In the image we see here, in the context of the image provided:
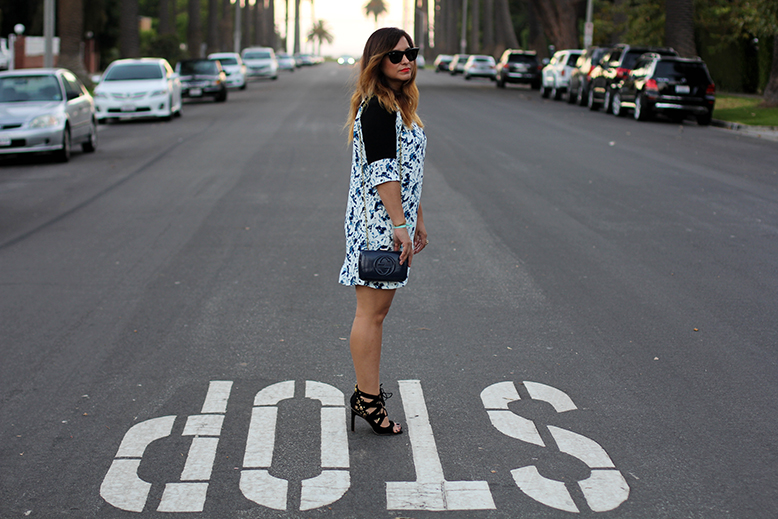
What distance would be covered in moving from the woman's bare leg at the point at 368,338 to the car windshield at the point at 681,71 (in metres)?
21.8

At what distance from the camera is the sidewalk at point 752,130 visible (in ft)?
70.7

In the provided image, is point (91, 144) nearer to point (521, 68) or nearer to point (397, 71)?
point (397, 71)

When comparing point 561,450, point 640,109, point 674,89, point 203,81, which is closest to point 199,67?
point 203,81

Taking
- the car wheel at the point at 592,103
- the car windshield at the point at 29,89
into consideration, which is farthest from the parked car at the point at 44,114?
the car wheel at the point at 592,103

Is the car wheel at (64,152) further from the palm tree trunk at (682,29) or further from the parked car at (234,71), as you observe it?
the parked car at (234,71)

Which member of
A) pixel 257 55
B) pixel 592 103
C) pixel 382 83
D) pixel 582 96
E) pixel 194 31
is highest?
pixel 194 31

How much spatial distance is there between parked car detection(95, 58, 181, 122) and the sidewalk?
14273 millimetres

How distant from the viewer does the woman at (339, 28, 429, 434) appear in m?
4.15

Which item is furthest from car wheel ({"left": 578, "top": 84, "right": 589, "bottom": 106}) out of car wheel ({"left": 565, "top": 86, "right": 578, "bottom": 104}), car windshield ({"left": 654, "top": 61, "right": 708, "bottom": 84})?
car windshield ({"left": 654, "top": 61, "right": 708, "bottom": 84})

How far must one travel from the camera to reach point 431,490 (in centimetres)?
393

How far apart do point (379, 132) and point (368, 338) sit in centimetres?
100

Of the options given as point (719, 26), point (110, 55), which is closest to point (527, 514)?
point (719, 26)

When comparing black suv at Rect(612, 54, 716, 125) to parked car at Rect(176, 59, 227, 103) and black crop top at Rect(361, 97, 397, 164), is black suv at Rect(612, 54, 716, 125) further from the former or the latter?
black crop top at Rect(361, 97, 397, 164)

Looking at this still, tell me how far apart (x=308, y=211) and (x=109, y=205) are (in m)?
2.45
